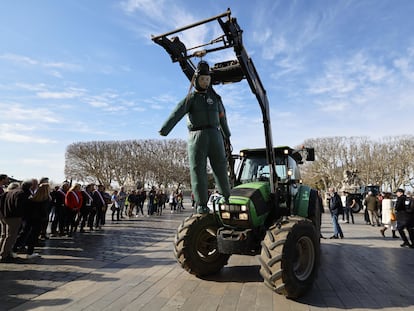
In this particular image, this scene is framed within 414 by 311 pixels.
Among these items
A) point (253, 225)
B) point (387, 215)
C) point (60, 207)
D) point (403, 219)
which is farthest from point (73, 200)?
point (387, 215)

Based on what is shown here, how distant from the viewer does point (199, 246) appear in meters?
5.25

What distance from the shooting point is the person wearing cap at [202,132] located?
15.1ft

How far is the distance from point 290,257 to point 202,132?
2091mm

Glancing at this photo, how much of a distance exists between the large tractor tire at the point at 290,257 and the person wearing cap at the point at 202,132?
3.41ft

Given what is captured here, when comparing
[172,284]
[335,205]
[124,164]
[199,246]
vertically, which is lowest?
[172,284]

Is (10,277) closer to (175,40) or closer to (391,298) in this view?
(175,40)

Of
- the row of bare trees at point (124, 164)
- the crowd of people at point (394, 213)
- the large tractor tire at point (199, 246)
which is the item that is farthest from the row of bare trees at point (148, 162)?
the large tractor tire at point (199, 246)

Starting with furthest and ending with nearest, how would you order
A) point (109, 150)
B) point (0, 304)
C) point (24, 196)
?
point (109, 150) < point (24, 196) < point (0, 304)

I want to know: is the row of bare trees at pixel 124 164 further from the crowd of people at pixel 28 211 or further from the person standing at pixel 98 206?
the crowd of people at pixel 28 211

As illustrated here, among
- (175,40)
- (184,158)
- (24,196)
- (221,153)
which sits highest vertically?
(184,158)

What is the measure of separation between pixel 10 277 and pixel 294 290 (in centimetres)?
454

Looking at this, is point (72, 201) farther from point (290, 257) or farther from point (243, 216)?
point (290, 257)

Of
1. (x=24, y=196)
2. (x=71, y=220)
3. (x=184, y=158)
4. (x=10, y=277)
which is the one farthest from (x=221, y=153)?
(x=184, y=158)

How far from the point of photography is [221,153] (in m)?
4.73
